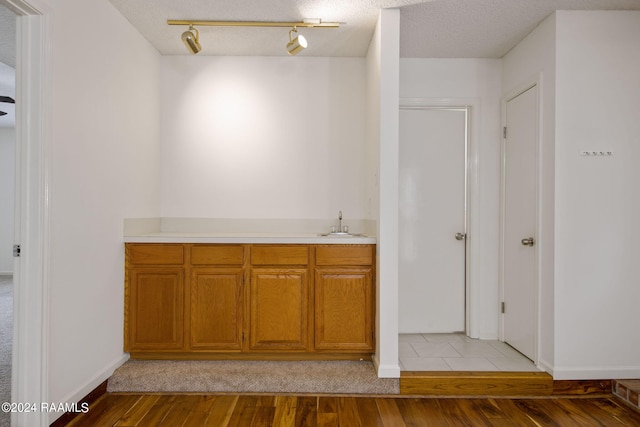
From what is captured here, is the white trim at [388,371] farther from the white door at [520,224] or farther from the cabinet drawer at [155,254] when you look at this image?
the cabinet drawer at [155,254]

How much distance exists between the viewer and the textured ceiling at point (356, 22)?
2.65 meters

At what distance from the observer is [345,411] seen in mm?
2443

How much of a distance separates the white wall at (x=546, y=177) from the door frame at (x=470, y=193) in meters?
0.65

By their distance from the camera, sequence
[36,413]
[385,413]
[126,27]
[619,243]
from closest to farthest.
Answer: [36,413]
[385,413]
[619,243]
[126,27]

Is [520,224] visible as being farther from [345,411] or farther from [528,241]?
[345,411]

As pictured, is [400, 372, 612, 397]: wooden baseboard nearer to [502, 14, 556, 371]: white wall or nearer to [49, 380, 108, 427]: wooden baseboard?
[502, 14, 556, 371]: white wall

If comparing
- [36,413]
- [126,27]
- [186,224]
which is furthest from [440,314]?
[126,27]

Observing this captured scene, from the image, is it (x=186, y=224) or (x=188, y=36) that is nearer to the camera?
(x=188, y=36)

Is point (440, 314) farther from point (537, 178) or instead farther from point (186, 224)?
point (186, 224)

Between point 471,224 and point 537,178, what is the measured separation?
777 millimetres

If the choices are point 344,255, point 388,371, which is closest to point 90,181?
point 344,255

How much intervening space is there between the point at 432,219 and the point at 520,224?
2.40ft

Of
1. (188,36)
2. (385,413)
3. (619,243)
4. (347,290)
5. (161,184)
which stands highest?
(188,36)

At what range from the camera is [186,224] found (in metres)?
3.57
